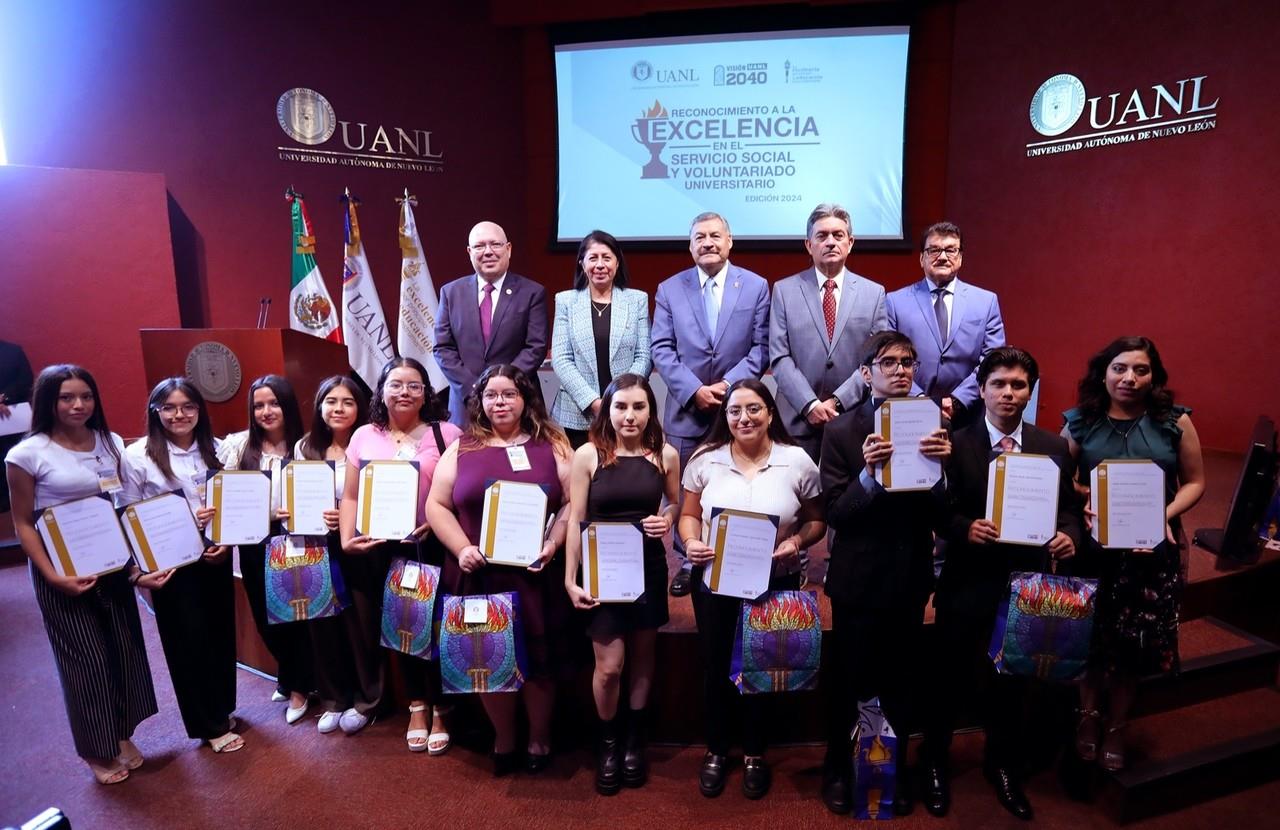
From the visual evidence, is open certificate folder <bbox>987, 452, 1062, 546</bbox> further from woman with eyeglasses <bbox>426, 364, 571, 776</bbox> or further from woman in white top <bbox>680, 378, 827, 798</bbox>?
woman with eyeglasses <bbox>426, 364, 571, 776</bbox>

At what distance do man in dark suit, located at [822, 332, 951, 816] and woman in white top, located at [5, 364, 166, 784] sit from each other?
7.73 ft

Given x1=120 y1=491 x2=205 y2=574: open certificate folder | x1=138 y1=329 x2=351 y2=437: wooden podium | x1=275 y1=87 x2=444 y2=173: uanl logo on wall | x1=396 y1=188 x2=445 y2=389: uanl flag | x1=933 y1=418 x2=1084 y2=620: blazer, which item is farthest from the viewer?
x1=275 y1=87 x2=444 y2=173: uanl logo on wall

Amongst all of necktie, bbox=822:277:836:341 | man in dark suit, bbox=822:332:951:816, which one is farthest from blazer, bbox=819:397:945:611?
necktie, bbox=822:277:836:341

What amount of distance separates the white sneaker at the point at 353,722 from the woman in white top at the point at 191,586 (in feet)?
1.27

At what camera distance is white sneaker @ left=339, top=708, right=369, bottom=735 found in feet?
9.02

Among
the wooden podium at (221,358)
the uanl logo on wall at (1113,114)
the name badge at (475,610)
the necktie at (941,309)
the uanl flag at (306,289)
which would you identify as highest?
the uanl logo on wall at (1113,114)

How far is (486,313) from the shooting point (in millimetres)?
3314

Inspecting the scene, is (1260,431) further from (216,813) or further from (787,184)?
(216,813)

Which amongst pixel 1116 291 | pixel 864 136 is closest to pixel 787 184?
pixel 864 136

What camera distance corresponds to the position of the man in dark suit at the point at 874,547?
1977 mm

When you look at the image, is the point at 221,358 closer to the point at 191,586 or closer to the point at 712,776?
the point at 191,586

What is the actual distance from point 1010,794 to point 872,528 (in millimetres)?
1101

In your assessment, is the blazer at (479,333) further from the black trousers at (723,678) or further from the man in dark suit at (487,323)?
the black trousers at (723,678)

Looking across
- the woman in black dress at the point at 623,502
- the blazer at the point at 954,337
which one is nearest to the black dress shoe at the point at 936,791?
the woman in black dress at the point at 623,502
